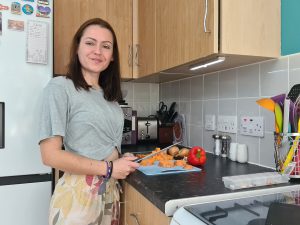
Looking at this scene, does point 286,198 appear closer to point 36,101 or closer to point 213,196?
point 213,196

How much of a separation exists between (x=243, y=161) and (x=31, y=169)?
105 cm

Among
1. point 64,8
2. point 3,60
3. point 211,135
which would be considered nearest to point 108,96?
point 3,60

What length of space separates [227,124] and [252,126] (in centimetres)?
19

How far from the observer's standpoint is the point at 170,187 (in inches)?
34.5

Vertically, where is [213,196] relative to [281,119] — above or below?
below

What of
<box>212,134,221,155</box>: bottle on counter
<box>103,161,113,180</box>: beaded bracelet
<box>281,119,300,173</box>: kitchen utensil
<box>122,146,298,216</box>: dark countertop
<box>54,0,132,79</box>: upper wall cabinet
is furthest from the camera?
<box>54,0,132,79</box>: upper wall cabinet

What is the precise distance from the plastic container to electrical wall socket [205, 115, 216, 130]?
613 millimetres

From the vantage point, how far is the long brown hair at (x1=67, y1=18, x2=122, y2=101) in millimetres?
1085

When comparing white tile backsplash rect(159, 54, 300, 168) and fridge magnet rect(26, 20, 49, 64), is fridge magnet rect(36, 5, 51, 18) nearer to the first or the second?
fridge magnet rect(26, 20, 49, 64)

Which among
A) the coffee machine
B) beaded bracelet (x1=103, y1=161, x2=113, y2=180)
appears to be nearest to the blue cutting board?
beaded bracelet (x1=103, y1=161, x2=113, y2=180)

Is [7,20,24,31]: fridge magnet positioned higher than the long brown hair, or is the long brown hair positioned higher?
[7,20,24,31]: fridge magnet

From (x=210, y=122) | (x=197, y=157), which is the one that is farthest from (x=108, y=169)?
(x=210, y=122)

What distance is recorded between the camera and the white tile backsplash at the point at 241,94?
3.62 ft

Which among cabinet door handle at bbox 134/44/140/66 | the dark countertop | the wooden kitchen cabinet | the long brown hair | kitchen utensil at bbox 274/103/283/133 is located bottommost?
the wooden kitchen cabinet
